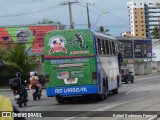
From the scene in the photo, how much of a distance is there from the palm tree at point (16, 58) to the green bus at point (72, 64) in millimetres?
30391

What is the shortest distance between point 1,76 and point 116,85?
2674cm

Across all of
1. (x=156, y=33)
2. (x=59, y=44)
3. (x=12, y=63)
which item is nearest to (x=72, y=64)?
(x=59, y=44)

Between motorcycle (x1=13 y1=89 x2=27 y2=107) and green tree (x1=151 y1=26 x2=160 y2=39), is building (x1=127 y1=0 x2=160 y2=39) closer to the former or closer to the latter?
green tree (x1=151 y1=26 x2=160 y2=39)

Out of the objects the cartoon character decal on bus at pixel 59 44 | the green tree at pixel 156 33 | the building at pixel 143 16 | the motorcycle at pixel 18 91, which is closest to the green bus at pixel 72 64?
the cartoon character decal on bus at pixel 59 44

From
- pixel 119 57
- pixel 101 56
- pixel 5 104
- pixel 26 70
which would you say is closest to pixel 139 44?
A: pixel 26 70

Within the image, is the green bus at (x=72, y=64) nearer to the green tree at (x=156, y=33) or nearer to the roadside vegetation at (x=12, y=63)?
the roadside vegetation at (x=12, y=63)

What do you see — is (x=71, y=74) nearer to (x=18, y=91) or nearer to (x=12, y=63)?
(x=18, y=91)

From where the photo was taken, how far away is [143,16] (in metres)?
130

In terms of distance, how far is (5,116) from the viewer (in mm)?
2811

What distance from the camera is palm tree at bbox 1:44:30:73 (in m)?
50.2

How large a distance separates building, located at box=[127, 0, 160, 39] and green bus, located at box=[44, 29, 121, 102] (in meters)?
101

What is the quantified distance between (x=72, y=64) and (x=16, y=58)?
31.1 meters

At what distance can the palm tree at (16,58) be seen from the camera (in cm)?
5022

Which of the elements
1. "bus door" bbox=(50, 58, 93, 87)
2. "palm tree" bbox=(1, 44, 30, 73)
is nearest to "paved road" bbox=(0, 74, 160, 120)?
"bus door" bbox=(50, 58, 93, 87)
